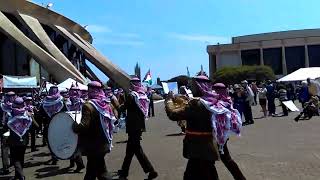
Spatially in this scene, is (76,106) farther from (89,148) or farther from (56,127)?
(89,148)

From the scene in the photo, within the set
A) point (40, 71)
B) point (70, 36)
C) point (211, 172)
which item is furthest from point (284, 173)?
point (70, 36)

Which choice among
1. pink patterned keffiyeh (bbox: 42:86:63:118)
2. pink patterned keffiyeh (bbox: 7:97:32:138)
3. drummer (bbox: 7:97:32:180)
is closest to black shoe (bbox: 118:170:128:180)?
drummer (bbox: 7:97:32:180)

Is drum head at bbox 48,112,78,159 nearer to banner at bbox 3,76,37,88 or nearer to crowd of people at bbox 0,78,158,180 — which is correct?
crowd of people at bbox 0,78,158,180

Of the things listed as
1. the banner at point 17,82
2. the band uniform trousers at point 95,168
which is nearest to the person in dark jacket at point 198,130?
the band uniform trousers at point 95,168

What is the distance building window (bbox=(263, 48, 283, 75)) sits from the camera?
117750 millimetres

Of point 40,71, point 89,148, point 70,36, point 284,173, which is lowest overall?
point 284,173

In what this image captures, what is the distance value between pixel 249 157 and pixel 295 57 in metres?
106

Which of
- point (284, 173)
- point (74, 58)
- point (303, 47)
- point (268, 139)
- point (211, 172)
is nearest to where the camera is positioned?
point (211, 172)

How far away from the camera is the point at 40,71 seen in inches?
1629

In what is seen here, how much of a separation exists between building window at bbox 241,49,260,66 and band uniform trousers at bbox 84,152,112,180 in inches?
4455

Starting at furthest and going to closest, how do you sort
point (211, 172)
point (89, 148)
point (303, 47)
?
1. point (303, 47)
2. point (89, 148)
3. point (211, 172)

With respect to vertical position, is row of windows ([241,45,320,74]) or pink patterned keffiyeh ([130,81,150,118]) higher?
row of windows ([241,45,320,74])

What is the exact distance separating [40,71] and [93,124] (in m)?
34.3

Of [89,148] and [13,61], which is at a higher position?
[13,61]
